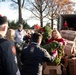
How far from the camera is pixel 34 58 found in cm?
500

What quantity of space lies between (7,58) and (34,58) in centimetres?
220

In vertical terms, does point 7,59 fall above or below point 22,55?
above

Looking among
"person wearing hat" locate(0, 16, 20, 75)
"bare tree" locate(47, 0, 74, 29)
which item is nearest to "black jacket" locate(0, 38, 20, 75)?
"person wearing hat" locate(0, 16, 20, 75)

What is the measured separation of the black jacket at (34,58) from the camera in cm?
493

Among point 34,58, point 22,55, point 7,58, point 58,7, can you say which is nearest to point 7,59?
point 7,58

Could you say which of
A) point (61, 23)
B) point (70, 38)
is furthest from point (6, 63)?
point (61, 23)

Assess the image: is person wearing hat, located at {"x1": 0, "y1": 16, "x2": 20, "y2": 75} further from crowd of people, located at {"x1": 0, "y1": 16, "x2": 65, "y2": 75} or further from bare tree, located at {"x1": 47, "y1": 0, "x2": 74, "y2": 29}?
bare tree, located at {"x1": 47, "y1": 0, "x2": 74, "y2": 29}

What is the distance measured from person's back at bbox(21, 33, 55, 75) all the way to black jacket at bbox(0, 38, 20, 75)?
204 centimetres

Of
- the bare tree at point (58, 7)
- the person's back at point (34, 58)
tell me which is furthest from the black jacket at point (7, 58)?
the bare tree at point (58, 7)

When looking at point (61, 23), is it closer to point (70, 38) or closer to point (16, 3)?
point (70, 38)

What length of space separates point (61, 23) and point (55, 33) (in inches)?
214

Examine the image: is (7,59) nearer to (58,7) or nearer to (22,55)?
(22,55)

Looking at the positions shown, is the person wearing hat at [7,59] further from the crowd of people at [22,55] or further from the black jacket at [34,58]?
the black jacket at [34,58]

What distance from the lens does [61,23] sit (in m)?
12.8
